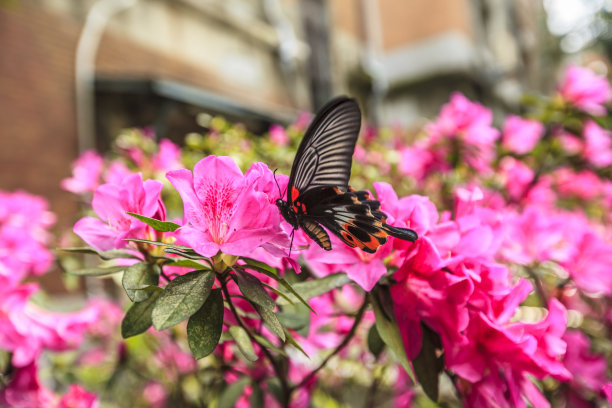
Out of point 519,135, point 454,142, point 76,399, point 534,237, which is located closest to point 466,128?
point 454,142

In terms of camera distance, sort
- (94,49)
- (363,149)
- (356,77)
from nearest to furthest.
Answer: (363,149)
(94,49)
(356,77)

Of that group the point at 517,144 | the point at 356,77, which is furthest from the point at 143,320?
the point at 356,77

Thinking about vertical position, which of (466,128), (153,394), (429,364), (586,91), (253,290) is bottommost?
(153,394)

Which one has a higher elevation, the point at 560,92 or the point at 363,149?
the point at 560,92

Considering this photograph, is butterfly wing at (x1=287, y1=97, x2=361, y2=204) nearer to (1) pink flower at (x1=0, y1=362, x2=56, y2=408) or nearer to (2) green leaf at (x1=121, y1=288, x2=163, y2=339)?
(2) green leaf at (x1=121, y1=288, x2=163, y2=339)

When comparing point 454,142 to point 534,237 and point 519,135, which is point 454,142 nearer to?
point 519,135

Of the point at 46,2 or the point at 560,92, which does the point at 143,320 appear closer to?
the point at 560,92

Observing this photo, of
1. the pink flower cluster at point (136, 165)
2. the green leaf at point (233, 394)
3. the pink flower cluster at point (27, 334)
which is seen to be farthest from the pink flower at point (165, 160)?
the green leaf at point (233, 394)
